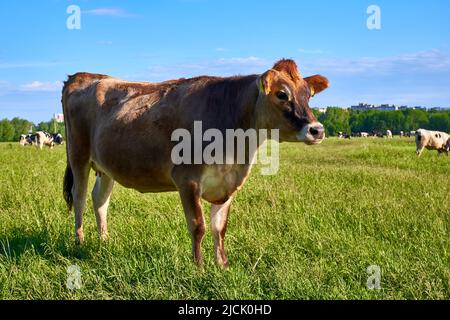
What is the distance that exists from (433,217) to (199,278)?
13.3 ft

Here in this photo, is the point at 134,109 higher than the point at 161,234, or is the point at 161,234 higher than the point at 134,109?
the point at 134,109

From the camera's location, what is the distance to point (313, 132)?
4859 mm

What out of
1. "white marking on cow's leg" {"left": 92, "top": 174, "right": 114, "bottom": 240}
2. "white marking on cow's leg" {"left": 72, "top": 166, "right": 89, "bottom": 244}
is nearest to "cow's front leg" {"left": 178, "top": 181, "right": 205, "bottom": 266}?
"white marking on cow's leg" {"left": 92, "top": 174, "right": 114, "bottom": 240}

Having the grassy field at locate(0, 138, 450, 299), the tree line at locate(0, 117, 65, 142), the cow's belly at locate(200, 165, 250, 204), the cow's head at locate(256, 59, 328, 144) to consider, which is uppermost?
the tree line at locate(0, 117, 65, 142)

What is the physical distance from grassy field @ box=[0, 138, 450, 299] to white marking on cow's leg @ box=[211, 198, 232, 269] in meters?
0.19

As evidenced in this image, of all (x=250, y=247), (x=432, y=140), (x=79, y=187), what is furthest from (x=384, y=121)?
(x=250, y=247)

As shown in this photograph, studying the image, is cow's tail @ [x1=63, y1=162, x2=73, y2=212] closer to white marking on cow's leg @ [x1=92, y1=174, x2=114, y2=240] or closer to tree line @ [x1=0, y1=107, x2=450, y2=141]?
white marking on cow's leg @ [x1=92, y1=174, x2=114, y2=240]

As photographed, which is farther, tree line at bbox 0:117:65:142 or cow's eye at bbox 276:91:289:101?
tree line at bbox 0:117:65:142

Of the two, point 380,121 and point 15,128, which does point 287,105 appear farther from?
point 380,121

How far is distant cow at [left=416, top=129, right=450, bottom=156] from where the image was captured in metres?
27.6

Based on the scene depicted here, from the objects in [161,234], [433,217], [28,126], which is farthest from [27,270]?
[28,126]

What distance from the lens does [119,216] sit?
7828 mm

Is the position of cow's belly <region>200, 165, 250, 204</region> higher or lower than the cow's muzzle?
lower
